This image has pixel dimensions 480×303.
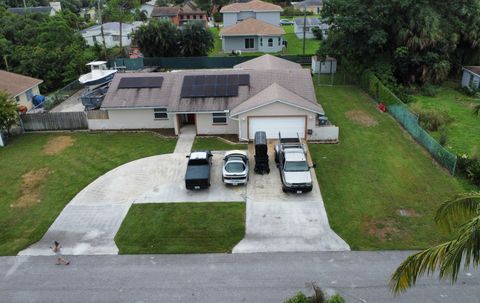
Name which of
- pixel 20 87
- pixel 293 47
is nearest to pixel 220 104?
pixel 20 87

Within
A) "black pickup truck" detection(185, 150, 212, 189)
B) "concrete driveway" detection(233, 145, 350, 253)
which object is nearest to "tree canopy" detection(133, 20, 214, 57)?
"black pickup truck" detection(185, 150, 212, 189)

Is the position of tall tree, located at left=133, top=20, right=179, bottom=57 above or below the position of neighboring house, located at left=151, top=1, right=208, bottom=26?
below

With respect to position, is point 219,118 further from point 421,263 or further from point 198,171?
point 421,263

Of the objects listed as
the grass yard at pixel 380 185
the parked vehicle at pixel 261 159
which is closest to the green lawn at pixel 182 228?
the parked vehicle at pixel 261 159

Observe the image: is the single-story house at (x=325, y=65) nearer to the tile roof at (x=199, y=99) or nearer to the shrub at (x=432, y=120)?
the tile roof at (x=199, y=99)

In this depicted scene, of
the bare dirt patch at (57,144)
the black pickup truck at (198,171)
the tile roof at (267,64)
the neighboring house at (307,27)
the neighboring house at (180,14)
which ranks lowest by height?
the bare dirt patch at (57,144)

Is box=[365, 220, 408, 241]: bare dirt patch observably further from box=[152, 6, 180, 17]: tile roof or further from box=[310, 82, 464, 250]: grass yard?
box=[152, 6, 180, 17]: tile roof
